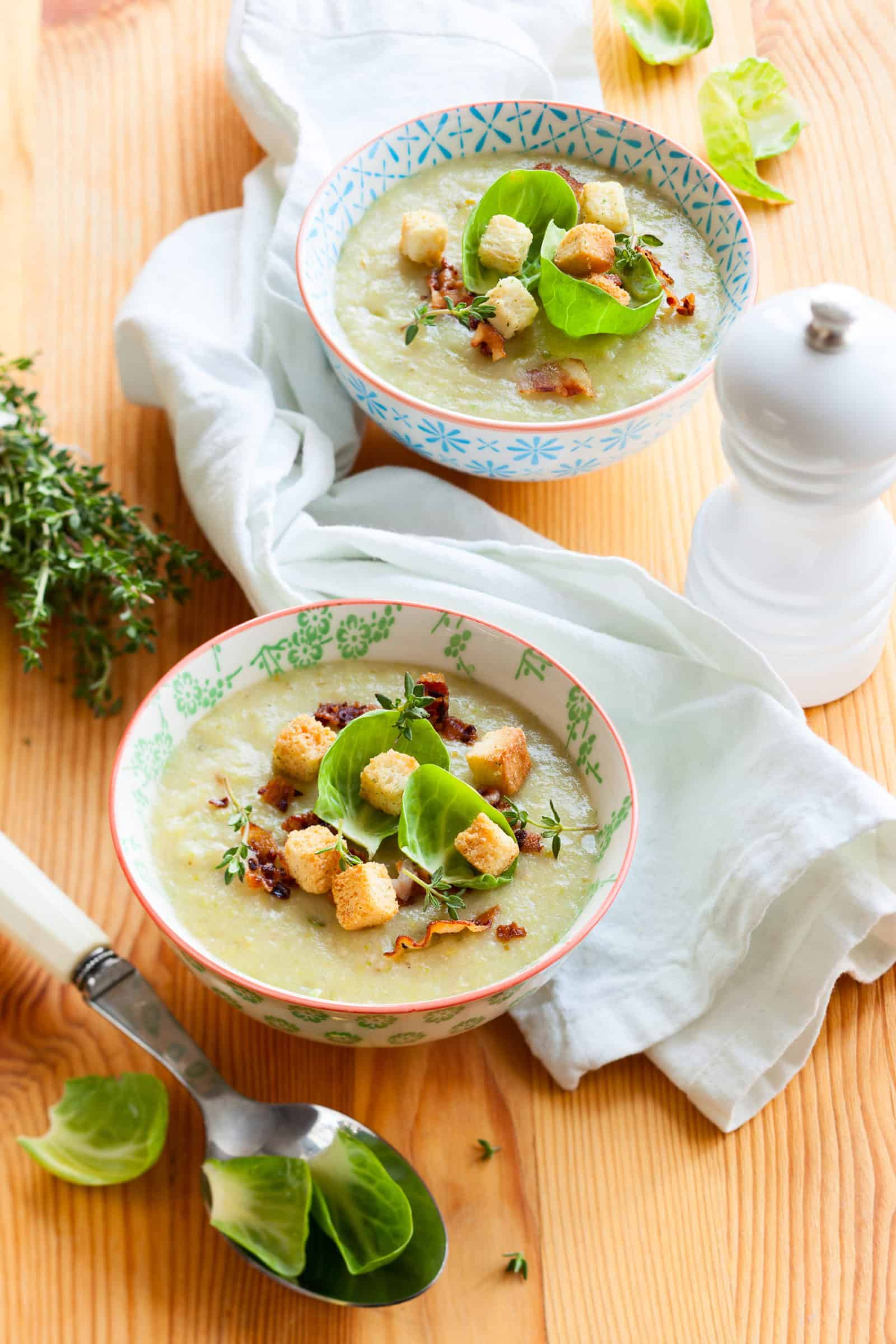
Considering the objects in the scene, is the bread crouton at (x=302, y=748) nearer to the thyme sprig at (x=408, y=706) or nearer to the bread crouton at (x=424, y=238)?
the thyme sprig at (x=408, y=706)

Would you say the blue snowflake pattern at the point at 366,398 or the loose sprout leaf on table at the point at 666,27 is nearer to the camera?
the blue snowflake pattern at the point at 366,398

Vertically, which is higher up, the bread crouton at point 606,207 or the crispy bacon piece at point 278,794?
the bread crouton at point 606,207

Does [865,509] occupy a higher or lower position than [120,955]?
higher

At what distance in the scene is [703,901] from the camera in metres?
1.85

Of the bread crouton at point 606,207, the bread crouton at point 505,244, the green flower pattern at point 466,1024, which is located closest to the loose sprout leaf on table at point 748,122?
the bread crouton at point 606,207

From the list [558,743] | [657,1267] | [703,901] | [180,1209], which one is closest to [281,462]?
[558,743]

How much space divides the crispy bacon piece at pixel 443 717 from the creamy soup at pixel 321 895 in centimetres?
2

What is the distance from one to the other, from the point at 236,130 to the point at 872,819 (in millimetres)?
2021

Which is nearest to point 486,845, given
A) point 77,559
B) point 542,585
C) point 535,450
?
point 542,585

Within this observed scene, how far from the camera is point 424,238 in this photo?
2.34 metres

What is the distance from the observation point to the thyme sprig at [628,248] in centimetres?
228

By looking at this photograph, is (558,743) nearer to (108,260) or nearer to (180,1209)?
(180,1209)

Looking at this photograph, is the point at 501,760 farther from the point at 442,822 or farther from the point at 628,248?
the point at 628,248

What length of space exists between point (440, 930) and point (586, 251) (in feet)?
3.92
